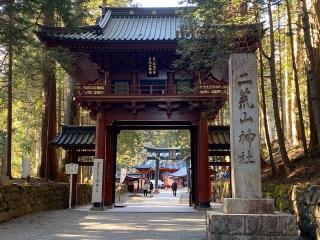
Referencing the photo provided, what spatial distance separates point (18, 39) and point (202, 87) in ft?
25.0

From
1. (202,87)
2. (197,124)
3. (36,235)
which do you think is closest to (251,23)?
(202,87)

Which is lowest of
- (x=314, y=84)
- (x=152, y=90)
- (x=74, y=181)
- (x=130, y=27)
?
(x=74, y=181)

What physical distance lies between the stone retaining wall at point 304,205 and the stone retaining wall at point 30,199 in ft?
26.0

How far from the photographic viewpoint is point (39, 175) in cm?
1766

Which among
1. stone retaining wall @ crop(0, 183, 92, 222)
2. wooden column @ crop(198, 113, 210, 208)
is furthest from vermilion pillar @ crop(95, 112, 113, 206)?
wooden column @ crop(198, 113, 210, 208)

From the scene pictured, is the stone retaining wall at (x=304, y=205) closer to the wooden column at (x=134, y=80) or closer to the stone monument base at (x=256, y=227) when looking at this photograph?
the stone monument base at (x=256, y=227)

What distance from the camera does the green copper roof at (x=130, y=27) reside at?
1534 cm

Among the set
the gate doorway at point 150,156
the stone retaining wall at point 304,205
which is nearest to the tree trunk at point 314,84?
the stone retaining wall at point 304,205

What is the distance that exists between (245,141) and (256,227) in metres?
1.66

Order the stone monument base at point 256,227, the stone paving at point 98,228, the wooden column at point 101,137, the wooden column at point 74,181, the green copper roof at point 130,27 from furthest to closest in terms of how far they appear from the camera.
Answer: the wooden column at point 74,181
the wooden column at point 101,137
the green copper roof at point 130,27
the stone paving at point 98,228
the stone monument base at point 256,227

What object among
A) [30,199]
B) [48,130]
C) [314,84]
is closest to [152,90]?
[48,130]

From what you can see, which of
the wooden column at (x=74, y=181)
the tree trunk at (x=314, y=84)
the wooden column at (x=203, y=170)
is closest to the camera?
the tree trunk at (x=314, y=84)

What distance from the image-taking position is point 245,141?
771 cm

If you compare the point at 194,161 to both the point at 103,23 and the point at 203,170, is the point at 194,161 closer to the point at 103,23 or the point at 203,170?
the point at 203,170
